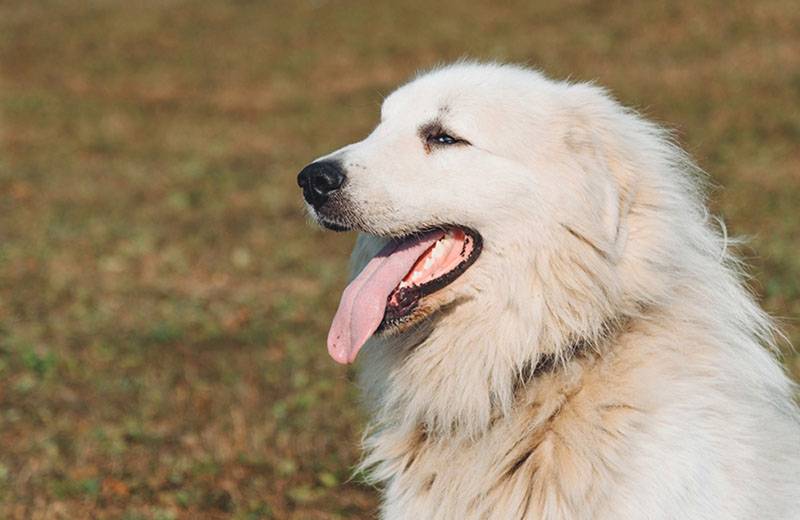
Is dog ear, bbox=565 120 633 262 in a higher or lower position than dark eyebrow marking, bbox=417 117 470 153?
lower

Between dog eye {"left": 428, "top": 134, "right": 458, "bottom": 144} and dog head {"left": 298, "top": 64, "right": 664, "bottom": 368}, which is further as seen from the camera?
dog eye {"left": 428, "top": 134, "right": 458, "bottom": 144}

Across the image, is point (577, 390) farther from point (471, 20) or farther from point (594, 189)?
point (471, 20)

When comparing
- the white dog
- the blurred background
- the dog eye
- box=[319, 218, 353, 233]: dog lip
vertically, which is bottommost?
the blurred background

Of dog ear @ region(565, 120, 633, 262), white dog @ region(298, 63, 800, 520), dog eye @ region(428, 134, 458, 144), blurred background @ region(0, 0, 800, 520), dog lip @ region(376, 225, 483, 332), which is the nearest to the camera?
white dog @ region(298, 63, 800, 520)

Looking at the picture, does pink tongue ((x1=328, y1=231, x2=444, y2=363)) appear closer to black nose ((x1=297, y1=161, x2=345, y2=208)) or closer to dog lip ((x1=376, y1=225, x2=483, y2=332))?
dog lip ((x1=376, y1=225, x2=483, y2=332))

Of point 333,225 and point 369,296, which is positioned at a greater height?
point 333,225

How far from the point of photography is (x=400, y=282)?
4.07 m

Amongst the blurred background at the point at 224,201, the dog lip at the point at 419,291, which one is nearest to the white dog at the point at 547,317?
the dog lip at the point at 419,291

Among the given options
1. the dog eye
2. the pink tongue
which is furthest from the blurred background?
the pink tongue

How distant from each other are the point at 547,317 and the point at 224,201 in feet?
37.3

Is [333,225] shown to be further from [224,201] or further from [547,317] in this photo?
[224,201]

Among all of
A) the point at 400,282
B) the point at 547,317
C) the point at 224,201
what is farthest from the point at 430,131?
the point at 224,201

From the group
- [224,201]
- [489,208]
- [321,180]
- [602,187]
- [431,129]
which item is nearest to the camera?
[602,187]

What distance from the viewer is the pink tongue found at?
4.02 meters
